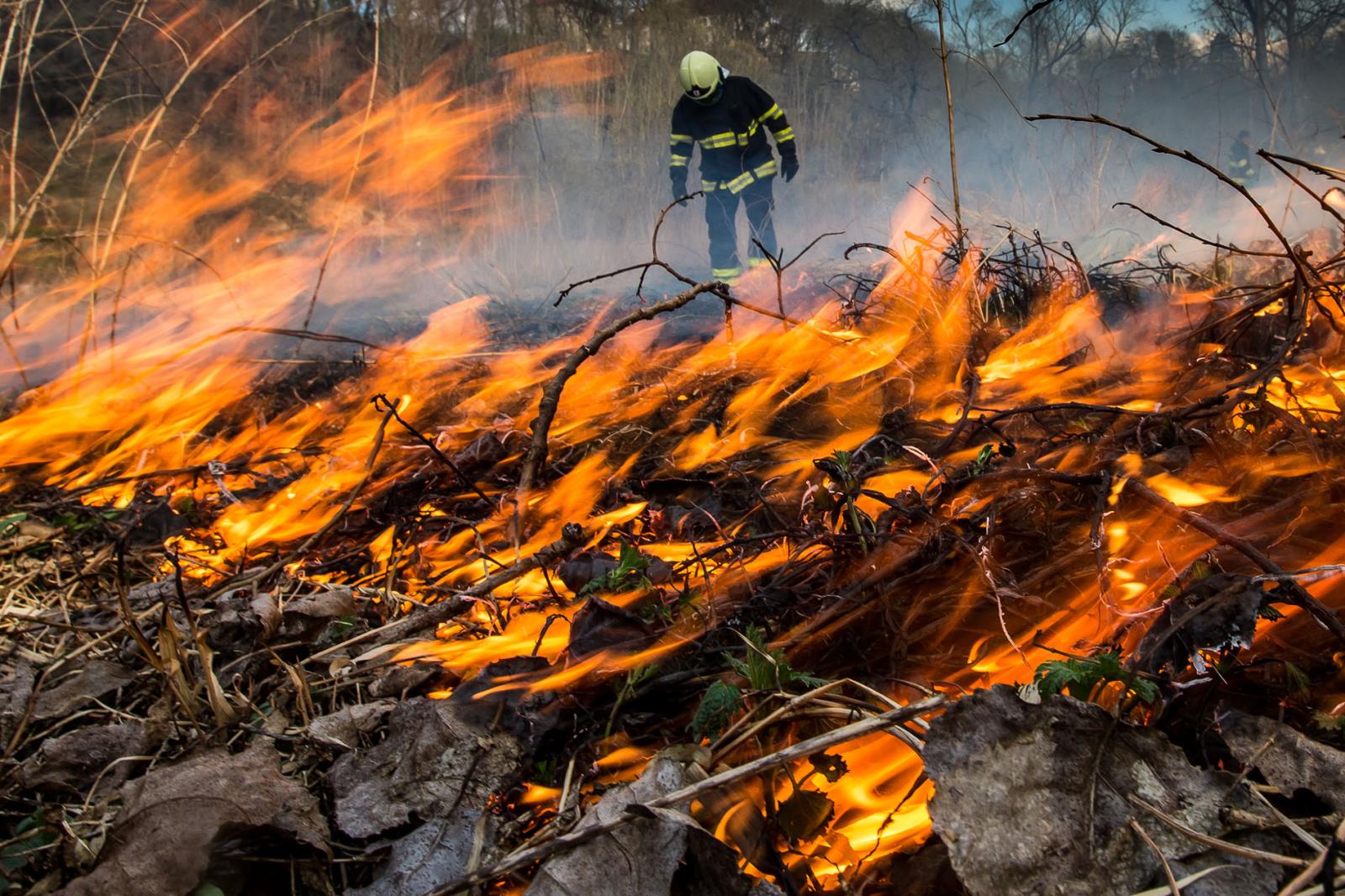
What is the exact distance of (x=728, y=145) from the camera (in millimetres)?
7988

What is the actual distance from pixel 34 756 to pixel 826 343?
107 inches

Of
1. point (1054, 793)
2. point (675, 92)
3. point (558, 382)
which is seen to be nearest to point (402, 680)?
point (558, 382)

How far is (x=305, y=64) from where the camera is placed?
12258 mm

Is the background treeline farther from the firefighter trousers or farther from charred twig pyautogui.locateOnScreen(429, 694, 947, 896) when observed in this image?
charred twig pyautogui.locateOnScreen(429, 694, 947, 896)

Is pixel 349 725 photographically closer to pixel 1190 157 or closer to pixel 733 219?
pixel 1190 157

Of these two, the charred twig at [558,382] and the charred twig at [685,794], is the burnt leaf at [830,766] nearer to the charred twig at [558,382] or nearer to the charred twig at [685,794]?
the charred twig at [685,794]

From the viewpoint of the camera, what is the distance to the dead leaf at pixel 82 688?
1.69m

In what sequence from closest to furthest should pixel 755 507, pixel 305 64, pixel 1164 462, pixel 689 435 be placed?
pixel 1164 462, pixel 755 507, pixel 689 435, pixel 305 64

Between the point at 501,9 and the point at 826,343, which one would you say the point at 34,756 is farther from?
the point at 501,9

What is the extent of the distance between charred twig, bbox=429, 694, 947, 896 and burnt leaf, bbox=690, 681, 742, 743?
152 millimetres

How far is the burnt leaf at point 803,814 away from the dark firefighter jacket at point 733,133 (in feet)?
23.6

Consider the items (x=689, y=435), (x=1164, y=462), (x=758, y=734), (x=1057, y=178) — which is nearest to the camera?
(x=758, y=734)

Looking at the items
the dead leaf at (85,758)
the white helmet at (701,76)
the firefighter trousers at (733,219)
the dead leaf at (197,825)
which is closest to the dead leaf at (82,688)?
the dead leaf at (85,758)

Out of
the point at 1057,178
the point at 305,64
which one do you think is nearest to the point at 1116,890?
the point at 305,64
